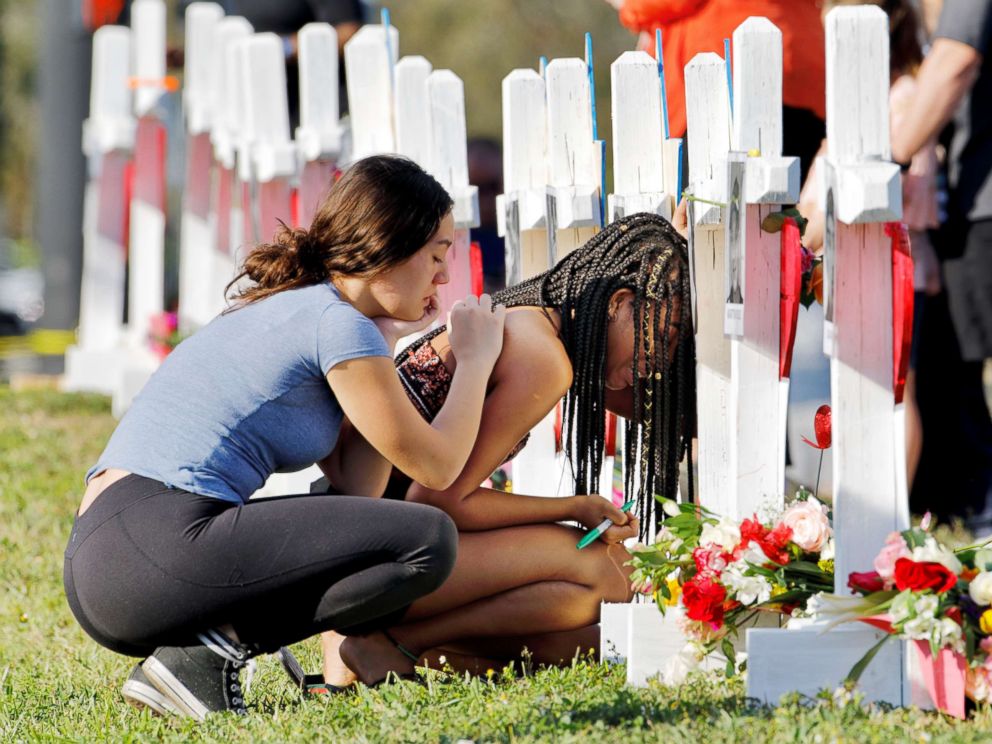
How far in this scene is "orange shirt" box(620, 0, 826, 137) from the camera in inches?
177

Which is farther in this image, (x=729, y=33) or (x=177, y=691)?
(x=729, y=33)

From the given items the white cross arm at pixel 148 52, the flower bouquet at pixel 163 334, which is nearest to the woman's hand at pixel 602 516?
the flower bouquet at pixel 163 334

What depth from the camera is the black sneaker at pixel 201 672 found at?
297 centimetres

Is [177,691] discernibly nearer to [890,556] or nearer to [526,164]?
[890,556]

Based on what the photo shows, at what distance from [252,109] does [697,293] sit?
3158mm

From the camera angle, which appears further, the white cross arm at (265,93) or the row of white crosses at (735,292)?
the white cross arm at (265,93)

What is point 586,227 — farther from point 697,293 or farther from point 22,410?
point 22,410

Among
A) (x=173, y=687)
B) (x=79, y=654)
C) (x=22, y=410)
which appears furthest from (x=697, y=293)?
(x=22, y=410)

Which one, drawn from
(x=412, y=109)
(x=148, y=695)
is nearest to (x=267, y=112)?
(x=412, y=109)

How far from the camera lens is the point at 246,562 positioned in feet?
9.49

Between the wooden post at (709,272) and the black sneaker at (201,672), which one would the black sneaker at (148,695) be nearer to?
the black sneaker at (201,672)

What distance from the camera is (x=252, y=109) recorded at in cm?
604

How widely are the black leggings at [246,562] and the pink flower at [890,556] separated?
0.81 metres

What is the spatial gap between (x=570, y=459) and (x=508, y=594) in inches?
13.3
